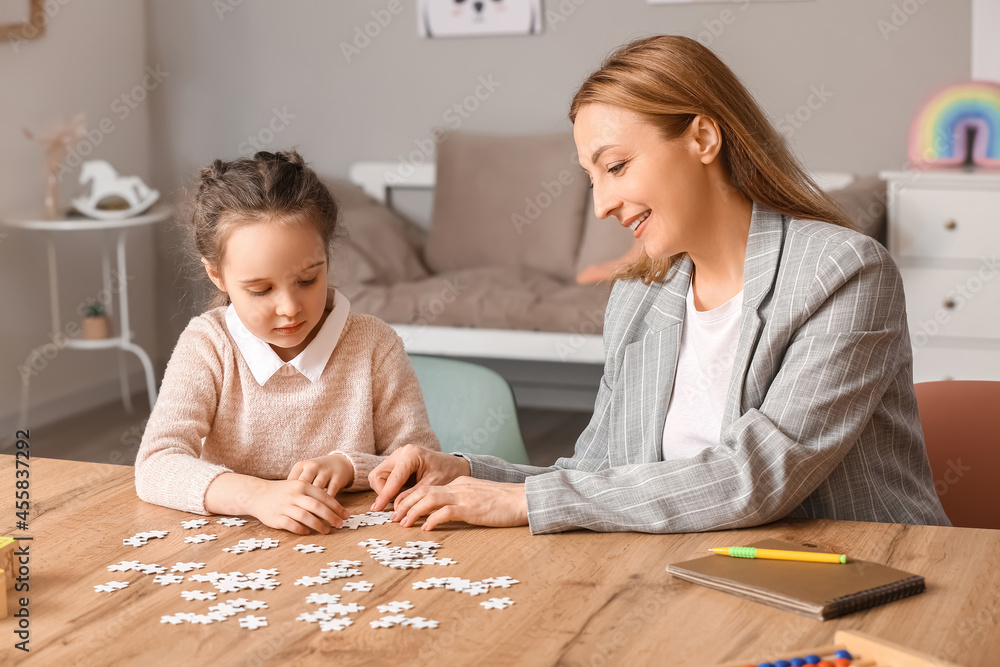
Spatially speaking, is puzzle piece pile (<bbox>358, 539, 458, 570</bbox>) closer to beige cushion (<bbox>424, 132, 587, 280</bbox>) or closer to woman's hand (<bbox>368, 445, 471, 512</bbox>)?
woman's hand (<bbox>368, 445, 471, 512</bbox>)

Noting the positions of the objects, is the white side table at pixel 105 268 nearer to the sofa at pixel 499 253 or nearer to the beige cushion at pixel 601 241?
the sofa at pixel 499 253

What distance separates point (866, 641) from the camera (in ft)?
2.85

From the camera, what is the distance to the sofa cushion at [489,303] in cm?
377

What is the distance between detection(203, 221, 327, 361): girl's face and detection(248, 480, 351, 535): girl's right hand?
289mm

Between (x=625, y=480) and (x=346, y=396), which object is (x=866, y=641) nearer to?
(x=625, y=480)

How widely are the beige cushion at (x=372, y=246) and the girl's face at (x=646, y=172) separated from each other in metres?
2.55

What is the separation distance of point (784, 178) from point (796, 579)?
623mm

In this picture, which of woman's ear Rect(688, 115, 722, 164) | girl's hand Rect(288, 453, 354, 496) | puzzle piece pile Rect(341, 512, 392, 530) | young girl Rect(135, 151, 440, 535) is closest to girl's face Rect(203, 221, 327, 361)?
young girl Rect(135, 151, 440, 535)

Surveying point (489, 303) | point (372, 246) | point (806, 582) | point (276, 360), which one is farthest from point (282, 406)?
point (372, 246)

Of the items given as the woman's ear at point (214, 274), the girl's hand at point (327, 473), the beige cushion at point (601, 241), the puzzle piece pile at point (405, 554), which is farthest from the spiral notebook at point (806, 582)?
the beige cushion at point (601, 241)

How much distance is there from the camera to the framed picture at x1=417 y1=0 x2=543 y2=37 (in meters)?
4.52

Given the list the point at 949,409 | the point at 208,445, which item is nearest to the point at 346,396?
the point at 208,445

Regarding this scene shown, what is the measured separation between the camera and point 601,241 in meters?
4.12

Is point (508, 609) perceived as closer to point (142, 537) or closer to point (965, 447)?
point (142, 537)
